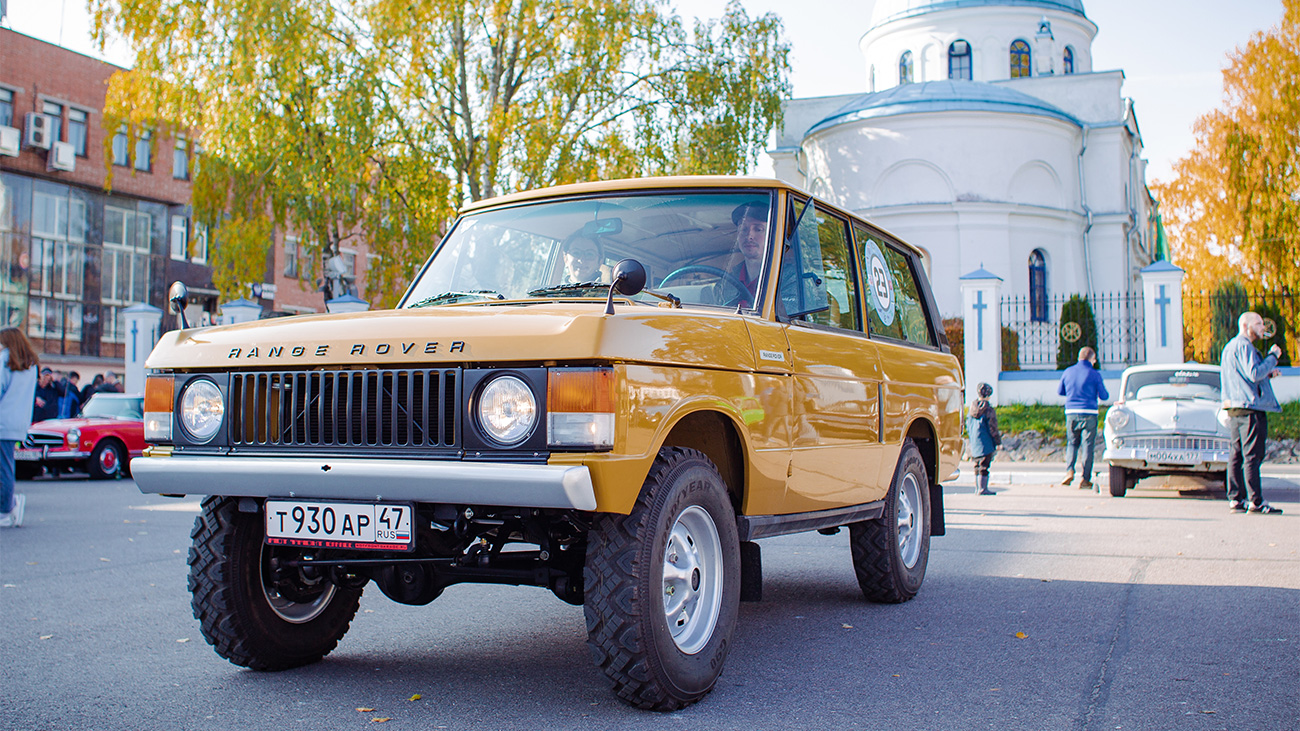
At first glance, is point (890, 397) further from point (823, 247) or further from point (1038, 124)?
point (1038, 124)

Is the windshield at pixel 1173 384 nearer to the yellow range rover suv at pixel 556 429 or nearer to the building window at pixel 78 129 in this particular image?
the yellow range rover suv at pixel 556 429

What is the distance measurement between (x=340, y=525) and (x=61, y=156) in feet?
129

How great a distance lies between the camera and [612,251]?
16.8 ft

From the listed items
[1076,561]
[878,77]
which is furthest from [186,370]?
[878,77]

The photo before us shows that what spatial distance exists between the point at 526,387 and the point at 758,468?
1.25 meters

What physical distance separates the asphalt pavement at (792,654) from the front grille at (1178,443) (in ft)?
15.4

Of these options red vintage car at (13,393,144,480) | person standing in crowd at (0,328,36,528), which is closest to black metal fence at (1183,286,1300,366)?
red vintage car at (13,393,144,480)

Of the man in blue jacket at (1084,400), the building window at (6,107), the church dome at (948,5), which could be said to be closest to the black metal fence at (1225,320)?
the man in blue jacket at (1084,400)

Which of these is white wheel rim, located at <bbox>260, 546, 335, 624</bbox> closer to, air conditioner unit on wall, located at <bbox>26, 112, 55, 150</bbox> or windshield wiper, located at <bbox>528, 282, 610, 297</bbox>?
windshield wiper, located at <bbox>528, 282, 610, 297</bbox>

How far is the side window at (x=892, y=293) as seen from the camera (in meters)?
6.16

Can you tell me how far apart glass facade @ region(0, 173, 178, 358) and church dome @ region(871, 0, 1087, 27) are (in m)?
29.8

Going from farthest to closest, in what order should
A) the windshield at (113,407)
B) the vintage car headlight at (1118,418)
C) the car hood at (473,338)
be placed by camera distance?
the windshield at (113,407) < the vintage car headlight at (1118,418) < the car hood at (473,338)

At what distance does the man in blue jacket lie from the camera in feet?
50.3

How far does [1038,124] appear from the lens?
1390 inches
